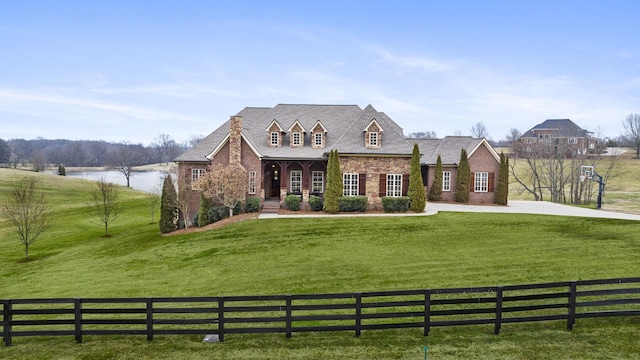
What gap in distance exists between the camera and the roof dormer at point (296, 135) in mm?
31141

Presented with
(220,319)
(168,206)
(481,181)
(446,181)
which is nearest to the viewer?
(220,319)

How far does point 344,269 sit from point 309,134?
59.1ft

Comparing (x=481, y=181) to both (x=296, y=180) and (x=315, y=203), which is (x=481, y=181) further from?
(x=296, y=180)

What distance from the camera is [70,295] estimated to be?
1520cm

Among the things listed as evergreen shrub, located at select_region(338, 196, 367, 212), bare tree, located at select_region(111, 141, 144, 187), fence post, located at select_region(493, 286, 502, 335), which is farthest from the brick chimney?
bare tree, located at select_region(111, 141, 144, 187)

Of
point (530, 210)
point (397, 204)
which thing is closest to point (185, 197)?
point (397, 204)

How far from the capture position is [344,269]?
16297 mm

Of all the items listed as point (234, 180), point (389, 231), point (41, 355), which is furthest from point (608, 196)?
point (41, 355)

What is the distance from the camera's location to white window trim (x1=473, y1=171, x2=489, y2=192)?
3316 cm

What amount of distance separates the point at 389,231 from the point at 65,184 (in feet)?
219

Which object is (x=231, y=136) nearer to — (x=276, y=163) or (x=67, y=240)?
(x=276, y=163)

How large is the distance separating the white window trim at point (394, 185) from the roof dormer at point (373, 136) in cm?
273

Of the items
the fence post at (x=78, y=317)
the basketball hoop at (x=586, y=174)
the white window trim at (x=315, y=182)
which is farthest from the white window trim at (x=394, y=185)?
the fence post at (x=78, y=317)

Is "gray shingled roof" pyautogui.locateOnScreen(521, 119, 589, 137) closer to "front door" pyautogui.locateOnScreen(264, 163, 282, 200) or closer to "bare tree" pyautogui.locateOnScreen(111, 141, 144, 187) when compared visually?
"front door" pyautogui.locateOnScreen(264, 163, 282, 200)
